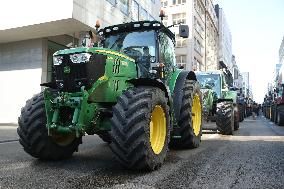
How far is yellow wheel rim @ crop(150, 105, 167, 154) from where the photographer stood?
5691 mm

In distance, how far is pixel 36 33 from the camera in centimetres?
2097

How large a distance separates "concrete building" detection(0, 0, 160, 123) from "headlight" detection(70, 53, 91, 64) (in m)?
13.1

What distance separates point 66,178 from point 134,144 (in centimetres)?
98

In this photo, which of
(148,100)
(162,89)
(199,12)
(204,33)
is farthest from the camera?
(204,33)

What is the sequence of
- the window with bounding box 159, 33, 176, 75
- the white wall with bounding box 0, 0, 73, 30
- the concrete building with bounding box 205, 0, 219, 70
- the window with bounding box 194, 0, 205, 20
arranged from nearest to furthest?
the window with bounding box 159, 33, 176, 75, the white wall with bounding box 0, 0, 73, 30, the window with bounding box 194, 0, 205, 20, the concrete building with bounding box 205, 0, 219, 70

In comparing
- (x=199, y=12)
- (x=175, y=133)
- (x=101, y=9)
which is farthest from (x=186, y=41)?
(x=175, y=133)

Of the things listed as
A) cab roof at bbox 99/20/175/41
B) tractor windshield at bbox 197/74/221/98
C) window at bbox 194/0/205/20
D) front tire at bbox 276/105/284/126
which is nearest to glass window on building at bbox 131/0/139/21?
front tire at bbox 276/105/284/126

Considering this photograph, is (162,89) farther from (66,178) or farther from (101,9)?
(101,9)

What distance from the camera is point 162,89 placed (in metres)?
6.04

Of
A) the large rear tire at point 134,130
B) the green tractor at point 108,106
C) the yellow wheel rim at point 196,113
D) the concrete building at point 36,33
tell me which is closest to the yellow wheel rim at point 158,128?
the green tractor at point 108,106

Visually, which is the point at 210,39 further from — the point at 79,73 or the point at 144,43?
the point at 79,73

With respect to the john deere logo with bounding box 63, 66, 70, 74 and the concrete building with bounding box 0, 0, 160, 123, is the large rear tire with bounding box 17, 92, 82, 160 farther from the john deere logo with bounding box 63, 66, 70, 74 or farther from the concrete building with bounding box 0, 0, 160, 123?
the concrete building with bounding box 0, 0, 160, 123

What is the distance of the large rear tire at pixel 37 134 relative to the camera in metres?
5.69

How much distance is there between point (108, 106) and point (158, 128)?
2.91 feet
